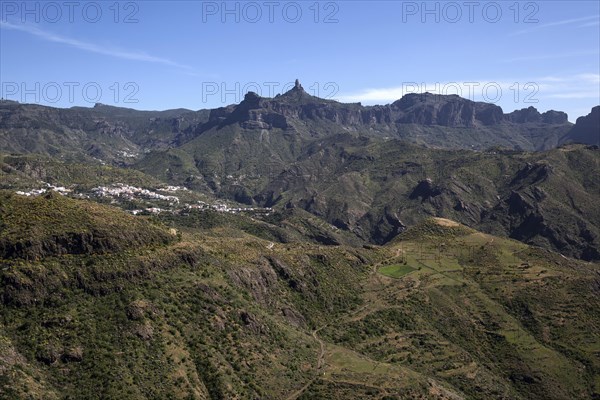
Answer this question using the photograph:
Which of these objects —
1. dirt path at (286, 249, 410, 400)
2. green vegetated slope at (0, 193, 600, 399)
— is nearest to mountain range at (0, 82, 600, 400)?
green vegetated slope at (0, 193, 600, 399)

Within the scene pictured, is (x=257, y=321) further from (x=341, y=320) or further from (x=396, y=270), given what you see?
(x=396, y=270)

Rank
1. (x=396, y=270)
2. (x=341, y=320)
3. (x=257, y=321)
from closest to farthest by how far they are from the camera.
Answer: (x=257, y=321), (x=341, y=320), (x=396, y=270)

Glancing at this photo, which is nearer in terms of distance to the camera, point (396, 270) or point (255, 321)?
point (255, 321)

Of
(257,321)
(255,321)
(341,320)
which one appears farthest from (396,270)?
(255,321)

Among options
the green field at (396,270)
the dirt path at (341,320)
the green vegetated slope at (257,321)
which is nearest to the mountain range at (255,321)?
the green vegetated slope at (257,321)

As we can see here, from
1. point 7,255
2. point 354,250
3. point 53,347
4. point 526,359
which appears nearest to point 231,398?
point 53,347

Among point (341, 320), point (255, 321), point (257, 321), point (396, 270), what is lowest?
point (341, 320)
